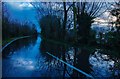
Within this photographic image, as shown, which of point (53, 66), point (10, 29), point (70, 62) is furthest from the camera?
point (10, 29)

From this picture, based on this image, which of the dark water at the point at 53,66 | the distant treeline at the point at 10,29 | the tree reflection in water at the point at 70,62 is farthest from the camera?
the distant treeline at the point at 10,29

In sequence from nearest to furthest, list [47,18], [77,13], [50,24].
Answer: [77,13]
[50,24]
[47,18]

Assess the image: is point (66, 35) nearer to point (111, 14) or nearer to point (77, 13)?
point (77, 13)

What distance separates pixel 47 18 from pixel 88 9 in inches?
1194

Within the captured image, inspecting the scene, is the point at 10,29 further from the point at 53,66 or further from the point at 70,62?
the point at 53,66

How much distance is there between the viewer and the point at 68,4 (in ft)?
136

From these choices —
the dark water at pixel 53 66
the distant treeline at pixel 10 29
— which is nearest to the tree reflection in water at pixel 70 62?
the dark water at pixel 53 66

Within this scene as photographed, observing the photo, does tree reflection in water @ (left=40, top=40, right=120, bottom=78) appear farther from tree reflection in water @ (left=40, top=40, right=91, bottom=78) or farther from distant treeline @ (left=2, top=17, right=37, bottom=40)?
distant treeline @ (left=2, top=17, right=37, bottom=40)

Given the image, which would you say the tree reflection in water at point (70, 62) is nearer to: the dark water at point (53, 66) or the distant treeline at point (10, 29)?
the dark water at point (53, 66)

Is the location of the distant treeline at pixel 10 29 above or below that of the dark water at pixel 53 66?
above

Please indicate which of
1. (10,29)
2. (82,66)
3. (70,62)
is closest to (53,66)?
(82,66)

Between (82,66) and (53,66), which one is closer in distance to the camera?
(53,66)

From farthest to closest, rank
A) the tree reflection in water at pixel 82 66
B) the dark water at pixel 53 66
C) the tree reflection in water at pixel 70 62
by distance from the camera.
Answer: the tree reflection in water at pixel 70 62, the tree reflection in water at pixel 82 66, the dark water at pixel 53 66

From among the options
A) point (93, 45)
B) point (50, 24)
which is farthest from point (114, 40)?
point (50, 24)
